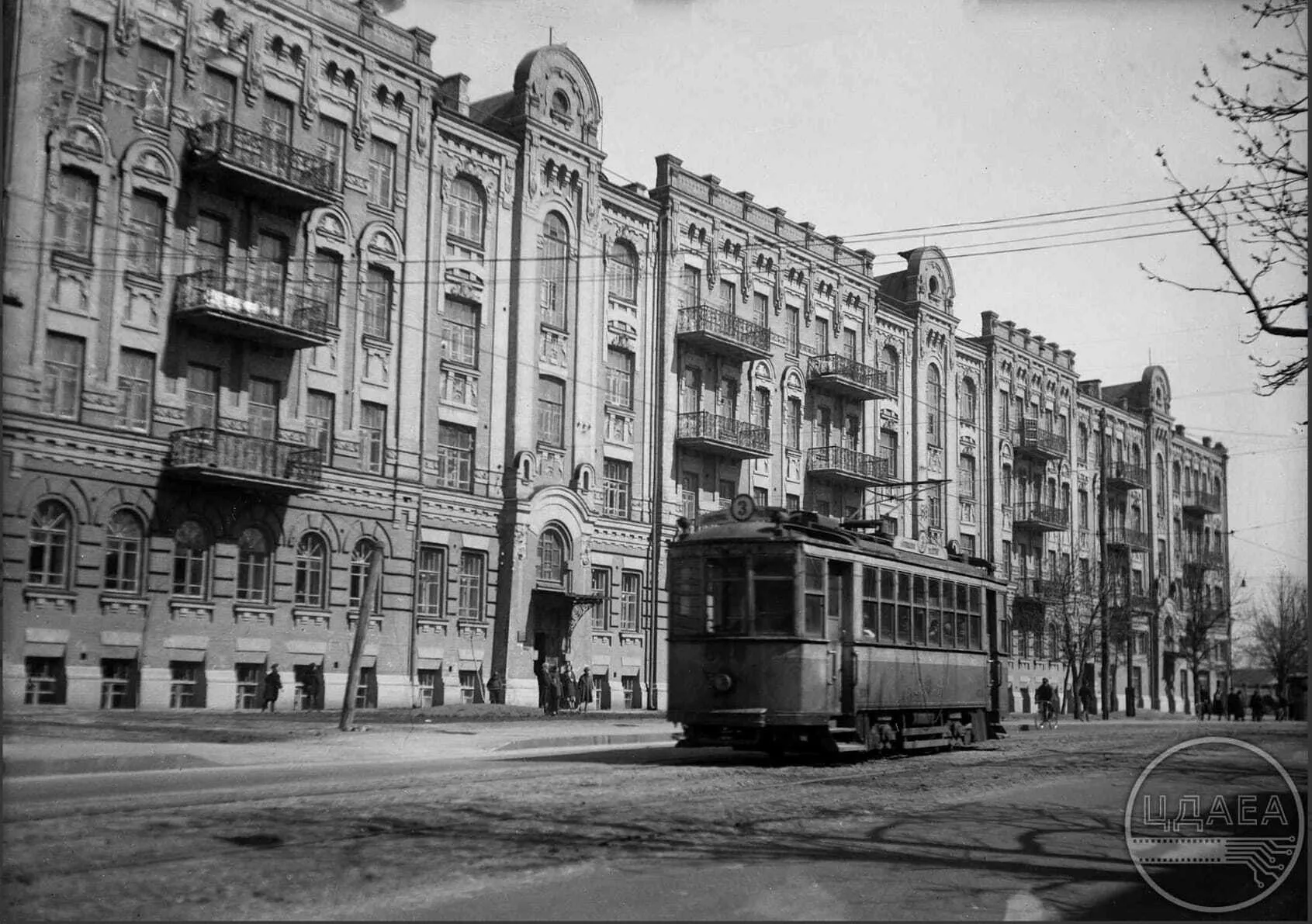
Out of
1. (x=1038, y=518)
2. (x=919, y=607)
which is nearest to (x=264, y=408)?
(x=919, y=607)

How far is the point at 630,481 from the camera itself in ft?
127

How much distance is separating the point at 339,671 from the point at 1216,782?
880 inches

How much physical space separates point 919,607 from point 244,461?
14.9 meters

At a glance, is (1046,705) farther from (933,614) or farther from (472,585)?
(933,614)

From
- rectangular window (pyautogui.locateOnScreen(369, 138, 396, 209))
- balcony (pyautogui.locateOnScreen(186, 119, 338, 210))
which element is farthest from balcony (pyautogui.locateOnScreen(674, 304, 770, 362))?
balcony (pyautogui.locateOnScreen(186, 119, 338, 210))

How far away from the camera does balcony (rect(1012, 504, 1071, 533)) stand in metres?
57.9

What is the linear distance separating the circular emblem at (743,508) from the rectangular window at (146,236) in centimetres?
1446

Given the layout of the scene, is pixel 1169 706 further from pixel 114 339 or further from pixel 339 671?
pixel 114 339

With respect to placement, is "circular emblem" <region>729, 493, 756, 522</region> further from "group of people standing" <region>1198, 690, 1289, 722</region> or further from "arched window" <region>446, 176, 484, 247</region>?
"group of people standing" <region>1198, 690, 1289, 722</region>

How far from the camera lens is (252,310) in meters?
27.4

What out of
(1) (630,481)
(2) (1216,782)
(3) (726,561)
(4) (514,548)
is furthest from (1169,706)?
(2) (1216,782)

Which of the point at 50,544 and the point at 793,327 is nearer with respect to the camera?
the point at 50,544

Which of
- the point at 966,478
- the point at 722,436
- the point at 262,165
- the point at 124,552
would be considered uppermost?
the point at 262,165

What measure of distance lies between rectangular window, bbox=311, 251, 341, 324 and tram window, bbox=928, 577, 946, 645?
15735 millimetres
